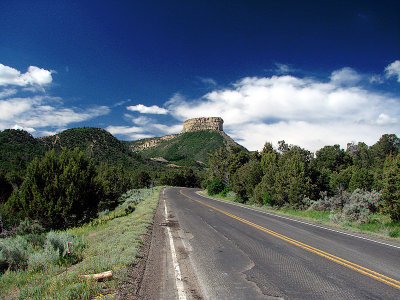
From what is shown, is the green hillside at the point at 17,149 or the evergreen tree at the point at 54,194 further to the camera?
the green hillside at the point at 17,149

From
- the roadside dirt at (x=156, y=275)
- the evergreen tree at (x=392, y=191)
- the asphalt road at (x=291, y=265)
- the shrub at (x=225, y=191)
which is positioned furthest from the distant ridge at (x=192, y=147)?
the roadside dirt at (x=156, y=275)

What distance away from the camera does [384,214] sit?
1388 centimetres

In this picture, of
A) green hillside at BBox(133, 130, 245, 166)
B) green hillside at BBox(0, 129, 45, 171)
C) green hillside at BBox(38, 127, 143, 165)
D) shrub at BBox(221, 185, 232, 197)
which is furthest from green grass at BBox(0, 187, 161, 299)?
green hillside at BBox(133, 130, 245, 166)

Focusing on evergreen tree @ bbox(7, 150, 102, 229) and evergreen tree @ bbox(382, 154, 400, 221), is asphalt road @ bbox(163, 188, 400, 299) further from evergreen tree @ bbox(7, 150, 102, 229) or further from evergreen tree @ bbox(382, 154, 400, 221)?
evergreen tree @ bbox(7, 150, 102, 229)

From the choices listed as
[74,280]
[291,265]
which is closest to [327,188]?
[291,265]

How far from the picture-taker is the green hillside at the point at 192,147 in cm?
13300

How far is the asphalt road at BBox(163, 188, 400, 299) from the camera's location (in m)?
4.56

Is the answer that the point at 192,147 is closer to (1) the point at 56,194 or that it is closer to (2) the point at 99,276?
(1) the point at 56,194

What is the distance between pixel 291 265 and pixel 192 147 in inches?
5534

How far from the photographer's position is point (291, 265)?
604 centimetres

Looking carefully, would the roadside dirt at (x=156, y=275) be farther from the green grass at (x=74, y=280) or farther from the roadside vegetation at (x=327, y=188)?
the roadside vegetation at (x=327, y=188)

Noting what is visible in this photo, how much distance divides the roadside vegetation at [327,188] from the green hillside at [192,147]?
3116 inches

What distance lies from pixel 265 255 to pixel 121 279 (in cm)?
395

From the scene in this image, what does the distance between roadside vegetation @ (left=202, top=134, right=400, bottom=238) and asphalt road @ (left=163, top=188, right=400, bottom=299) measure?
488 centimetres
